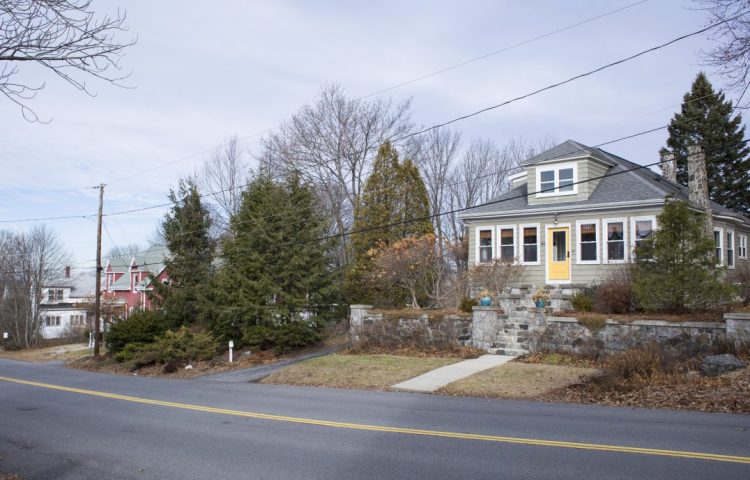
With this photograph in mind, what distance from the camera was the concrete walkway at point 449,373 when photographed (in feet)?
48.0

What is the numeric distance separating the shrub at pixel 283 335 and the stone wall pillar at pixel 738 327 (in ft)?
49.3

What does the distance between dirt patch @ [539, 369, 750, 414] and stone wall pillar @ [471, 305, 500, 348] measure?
5533mm

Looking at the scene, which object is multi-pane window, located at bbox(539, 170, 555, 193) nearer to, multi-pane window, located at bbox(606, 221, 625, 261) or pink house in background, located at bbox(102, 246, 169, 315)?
multi-pane window, located at bbox(606, 221, 625, 261)

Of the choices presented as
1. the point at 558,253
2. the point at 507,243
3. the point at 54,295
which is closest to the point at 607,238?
the point at 558,253

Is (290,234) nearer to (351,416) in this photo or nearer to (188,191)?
(188,191)

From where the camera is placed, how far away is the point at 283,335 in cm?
2369

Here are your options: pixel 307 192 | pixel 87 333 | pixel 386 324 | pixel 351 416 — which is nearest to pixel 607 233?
pixel 386 324

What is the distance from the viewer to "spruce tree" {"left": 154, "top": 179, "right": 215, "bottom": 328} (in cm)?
3098

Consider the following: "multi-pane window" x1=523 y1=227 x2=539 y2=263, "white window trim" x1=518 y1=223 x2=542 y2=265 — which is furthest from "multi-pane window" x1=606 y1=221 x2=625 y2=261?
"multi-pane window" x1=523 y1=227 x2=539 y2=263

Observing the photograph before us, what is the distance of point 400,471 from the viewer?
6.84 metres

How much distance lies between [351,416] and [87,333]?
1628 inches

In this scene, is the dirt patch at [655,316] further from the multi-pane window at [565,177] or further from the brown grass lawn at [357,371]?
the multi-pane window at [565,177]

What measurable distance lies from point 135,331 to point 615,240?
2245 cm

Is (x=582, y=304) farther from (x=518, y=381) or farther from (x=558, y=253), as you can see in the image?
(x=518, y=381)
